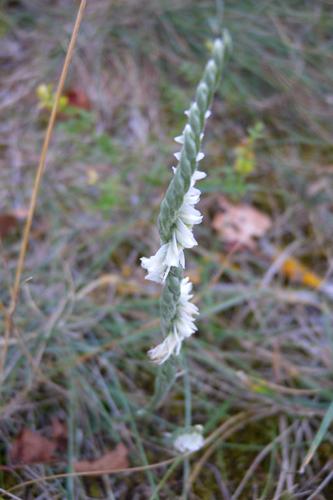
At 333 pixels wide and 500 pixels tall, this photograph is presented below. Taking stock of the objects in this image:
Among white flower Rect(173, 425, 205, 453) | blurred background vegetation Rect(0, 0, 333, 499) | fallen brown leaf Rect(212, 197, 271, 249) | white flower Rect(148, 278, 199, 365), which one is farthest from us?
fallen brown leaf Rect(212, 197, 271, 249)

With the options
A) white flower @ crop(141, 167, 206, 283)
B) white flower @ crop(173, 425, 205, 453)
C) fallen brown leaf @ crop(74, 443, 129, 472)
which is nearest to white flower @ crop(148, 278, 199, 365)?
white flower @ crop(141, 167, 206, 283)

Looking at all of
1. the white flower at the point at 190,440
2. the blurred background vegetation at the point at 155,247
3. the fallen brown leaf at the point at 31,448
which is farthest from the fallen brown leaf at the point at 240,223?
the fallen brown leaf at the point at 31,448

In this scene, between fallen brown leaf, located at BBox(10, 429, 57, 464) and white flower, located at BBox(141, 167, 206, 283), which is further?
fallen brown leaf, located at BBox(10, 429, 57, 464)

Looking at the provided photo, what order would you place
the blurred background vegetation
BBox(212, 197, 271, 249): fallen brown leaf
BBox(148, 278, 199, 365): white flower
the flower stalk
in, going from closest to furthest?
the flower stalk, BBox(148, 278, 199, 365): white flower, the blurred background vegetation, BBox(212, 197, 271, 249): fallen brown leaf

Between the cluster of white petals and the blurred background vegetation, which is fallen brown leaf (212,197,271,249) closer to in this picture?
the blurred background vegetation

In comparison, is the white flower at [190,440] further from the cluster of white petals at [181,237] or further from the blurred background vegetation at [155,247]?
the cluster of white petals at [181,237]

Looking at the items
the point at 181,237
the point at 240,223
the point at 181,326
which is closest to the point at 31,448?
the point at 181,326

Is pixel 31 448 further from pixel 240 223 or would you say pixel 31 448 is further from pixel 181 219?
pixel 240 223

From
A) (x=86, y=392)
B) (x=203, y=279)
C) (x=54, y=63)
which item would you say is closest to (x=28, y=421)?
(x=86, y=392)
